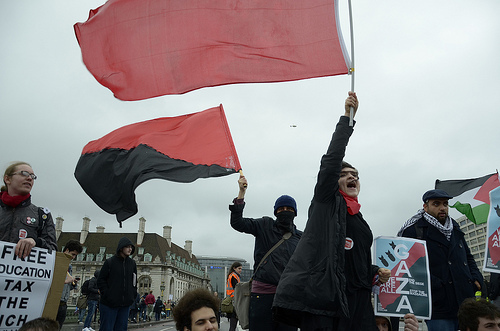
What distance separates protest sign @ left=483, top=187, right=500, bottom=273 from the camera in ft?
16.3

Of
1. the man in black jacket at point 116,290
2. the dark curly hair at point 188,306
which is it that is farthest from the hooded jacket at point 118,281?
the dark curly hair at point 188,306

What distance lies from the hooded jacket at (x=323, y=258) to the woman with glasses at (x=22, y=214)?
9.13 ft

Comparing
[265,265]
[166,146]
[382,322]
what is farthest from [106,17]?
[382,322]

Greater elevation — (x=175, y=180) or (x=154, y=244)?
(x=154, y=244)

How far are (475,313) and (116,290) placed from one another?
540 cm

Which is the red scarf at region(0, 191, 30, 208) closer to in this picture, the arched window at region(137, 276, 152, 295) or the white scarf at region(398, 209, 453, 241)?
the white scarf at region(398, 209, 453, 241)

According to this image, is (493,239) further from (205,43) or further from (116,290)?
(116,290)

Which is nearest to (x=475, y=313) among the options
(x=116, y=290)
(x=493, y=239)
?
(x=493, y=239)

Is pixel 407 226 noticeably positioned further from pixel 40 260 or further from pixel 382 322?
pixel 40 260

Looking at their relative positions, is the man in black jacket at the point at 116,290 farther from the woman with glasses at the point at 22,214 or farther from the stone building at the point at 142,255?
the stone building at the point at 142,255

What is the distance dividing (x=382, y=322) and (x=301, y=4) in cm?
378

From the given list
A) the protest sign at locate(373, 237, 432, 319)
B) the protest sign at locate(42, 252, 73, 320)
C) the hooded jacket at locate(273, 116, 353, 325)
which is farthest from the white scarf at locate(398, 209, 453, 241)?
the protest sign at locate(42, 252, 73, 320)

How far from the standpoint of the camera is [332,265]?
3.01 m

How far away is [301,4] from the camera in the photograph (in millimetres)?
5387
